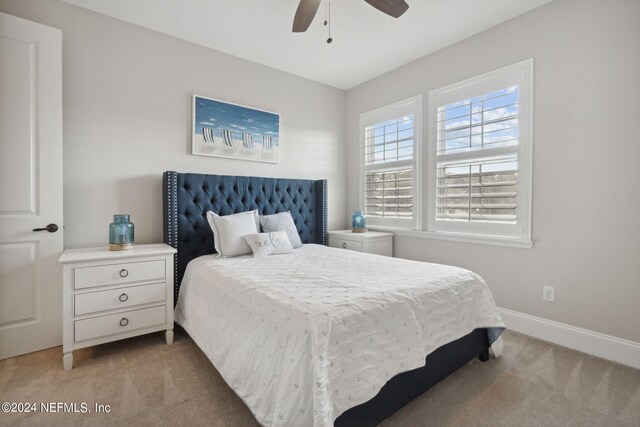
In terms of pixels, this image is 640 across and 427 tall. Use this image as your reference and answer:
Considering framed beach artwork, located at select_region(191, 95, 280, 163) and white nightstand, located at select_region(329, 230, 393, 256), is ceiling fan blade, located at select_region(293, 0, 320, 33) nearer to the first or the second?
framed beach artwork, located at select_region(191, 95, 280, 163)

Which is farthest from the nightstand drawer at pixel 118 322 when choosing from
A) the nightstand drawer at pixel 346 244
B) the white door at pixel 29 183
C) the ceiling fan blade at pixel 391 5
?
the ceiling fan blade at pixel 391 5

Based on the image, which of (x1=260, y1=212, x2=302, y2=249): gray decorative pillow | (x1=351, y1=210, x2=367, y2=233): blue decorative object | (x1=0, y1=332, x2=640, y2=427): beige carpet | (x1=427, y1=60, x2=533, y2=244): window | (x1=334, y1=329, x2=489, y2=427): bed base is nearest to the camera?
(x1=334, y1=329, x2=489, y2=427): bed base

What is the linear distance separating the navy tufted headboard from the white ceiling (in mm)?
1329

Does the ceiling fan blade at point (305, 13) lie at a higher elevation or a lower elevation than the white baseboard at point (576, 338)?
higher

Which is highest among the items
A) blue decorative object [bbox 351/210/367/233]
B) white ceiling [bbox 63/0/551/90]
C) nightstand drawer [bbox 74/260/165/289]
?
white ceiling [bbox 63/0/551/90]

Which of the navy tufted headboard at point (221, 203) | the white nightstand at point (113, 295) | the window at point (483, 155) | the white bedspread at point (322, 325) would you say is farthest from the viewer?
the navy tufted headboard at point (221, 203)

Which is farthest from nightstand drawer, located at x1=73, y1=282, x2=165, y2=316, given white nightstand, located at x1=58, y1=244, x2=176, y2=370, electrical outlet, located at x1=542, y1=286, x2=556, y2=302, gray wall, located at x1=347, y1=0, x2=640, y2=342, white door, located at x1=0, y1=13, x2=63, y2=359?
electrical outlet, located at x1=542, y1=286, x2=556, y2=302

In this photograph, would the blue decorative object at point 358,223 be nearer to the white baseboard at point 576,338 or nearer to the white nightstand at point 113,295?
the white baseboard at point 576,338

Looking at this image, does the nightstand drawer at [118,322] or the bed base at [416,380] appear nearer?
the bed base at [416,380]

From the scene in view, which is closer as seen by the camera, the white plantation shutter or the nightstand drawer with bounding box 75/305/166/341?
the nightstand drawer with bounding box 75/305/166/341

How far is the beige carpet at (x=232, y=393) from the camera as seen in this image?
1553 mm

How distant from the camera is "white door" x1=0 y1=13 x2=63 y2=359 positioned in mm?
2123

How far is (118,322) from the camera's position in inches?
86.4

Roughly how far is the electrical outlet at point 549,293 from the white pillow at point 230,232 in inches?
99.0
